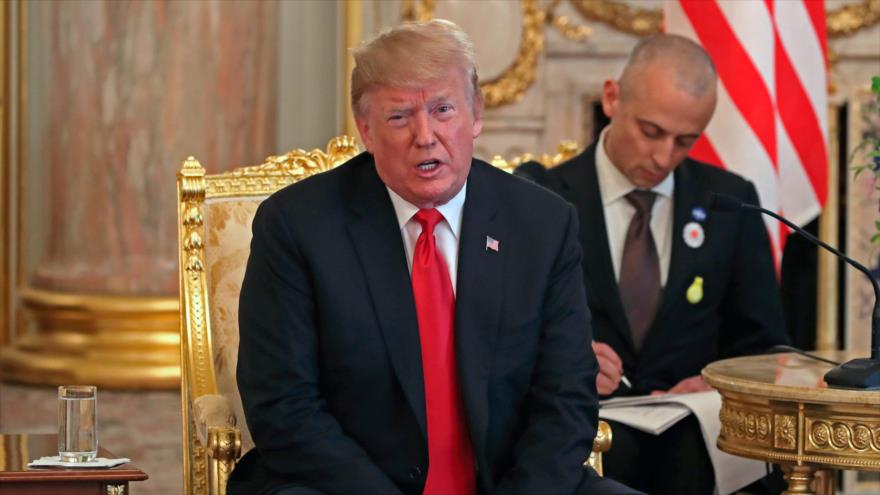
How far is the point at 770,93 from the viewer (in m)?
5.71

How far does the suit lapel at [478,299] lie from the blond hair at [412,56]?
0.27m

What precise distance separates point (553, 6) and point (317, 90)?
1.19 m

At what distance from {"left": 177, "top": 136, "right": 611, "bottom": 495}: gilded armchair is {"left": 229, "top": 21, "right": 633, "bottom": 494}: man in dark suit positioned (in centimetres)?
56

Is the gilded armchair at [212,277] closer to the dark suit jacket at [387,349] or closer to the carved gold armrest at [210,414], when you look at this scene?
the carved gold armrest at [210,414]

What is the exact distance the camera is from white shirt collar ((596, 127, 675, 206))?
4.74 meters

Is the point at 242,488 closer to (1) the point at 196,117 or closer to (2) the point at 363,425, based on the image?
(2) the point at 363,425

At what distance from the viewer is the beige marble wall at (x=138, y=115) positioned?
23.8ft

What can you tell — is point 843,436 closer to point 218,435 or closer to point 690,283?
point 690,283

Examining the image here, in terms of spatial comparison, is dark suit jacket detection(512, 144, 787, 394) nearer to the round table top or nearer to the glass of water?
the round table top

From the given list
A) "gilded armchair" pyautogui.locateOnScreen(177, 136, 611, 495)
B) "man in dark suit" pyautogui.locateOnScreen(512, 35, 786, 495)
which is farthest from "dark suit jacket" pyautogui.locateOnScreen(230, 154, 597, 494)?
"man in dark suit" pyautogui.locateOnScreen(512, 35, 786, 495)

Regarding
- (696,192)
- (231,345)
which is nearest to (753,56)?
(696,192)

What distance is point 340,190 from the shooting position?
11.2ft

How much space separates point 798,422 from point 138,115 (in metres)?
4.21

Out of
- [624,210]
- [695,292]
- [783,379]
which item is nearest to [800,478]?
[783,379]
